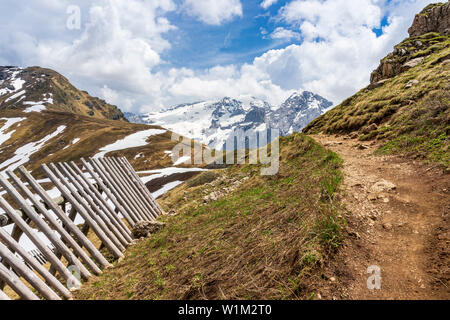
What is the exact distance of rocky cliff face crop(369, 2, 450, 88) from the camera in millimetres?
28500

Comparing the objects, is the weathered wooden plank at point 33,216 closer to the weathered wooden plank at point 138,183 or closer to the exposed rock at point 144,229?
the exposed rock at point 144,229

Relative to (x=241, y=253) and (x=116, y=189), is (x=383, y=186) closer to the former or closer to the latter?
(x=241, y=253)

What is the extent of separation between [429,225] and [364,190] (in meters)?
1.87

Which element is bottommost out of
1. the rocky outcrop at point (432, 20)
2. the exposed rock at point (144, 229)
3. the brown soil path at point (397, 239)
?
the exposed rock at point (144, 229)

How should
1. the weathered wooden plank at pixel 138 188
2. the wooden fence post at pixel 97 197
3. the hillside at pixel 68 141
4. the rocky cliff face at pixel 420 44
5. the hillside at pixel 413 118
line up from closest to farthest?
the wooden fence post at pixel 97 197 → the hillside at pixel 413 118 → the weathered wooden plank at pixel 138 188 → the rocky cliff face at pixel 420 44 → the hillside at pixel 68 141

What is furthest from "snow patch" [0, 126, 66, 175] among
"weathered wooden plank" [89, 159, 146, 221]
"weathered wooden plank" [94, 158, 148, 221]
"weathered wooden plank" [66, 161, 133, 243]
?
"weathered wooden plank" [66, 161, 133, 243]

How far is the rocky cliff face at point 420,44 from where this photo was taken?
28.5m

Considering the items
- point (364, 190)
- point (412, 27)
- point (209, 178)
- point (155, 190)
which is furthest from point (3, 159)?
point (412, 27)

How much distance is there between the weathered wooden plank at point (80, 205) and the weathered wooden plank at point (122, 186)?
6.73 feet

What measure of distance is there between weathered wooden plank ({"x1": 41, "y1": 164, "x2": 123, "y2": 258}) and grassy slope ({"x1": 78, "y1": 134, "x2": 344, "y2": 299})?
69cm

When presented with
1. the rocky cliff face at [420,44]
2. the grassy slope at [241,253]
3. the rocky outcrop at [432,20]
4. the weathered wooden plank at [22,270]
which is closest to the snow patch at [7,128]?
the grassy slope at [241,253]

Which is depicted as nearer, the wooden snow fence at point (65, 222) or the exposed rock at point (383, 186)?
the wooden snow fence at point (65, 222)

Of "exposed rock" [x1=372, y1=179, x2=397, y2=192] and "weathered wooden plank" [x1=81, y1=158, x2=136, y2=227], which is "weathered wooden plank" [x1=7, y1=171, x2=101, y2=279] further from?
"exposed rock" [x1=372, y1=179, x2=397, y2=192]
